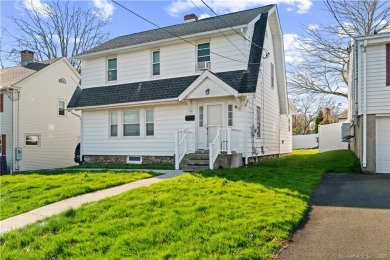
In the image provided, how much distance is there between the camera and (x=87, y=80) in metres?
17.2

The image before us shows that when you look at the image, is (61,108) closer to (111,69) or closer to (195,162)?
(111,69)

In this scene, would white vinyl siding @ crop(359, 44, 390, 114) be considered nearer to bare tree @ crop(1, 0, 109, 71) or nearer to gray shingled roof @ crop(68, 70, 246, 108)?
gray shingled roof @ crop(68, 70, 246, 108)

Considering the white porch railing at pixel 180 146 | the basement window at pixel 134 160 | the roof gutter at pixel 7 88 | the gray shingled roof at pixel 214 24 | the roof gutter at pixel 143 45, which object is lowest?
the basement window at pixel 134 160

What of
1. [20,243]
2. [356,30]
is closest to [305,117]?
[356,30]

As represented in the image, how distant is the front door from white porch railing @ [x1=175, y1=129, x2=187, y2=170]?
1.05 metres

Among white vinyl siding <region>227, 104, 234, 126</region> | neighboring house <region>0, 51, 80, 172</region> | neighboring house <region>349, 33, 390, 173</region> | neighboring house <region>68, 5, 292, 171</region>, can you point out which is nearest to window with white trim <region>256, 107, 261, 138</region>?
neighboring house <region>68, 5, 292, 171</region>

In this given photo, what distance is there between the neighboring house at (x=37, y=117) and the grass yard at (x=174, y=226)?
1431cm

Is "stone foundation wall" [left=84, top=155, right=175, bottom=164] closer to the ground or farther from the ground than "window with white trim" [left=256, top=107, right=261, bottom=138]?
closer to the ground

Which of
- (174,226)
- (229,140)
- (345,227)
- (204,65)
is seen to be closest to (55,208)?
(174,226)

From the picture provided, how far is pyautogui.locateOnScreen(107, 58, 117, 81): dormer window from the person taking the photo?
16.5 meters

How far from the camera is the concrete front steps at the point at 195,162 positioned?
38.8ft

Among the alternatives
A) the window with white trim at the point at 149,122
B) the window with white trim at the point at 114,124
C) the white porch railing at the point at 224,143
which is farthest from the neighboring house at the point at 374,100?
the window with white trim at the point at 114,124

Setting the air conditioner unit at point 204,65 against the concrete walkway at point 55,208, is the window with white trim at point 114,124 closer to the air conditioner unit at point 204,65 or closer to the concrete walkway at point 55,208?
the air conditioner unit at point 204,65

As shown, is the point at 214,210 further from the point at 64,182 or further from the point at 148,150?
the point at 148,150
